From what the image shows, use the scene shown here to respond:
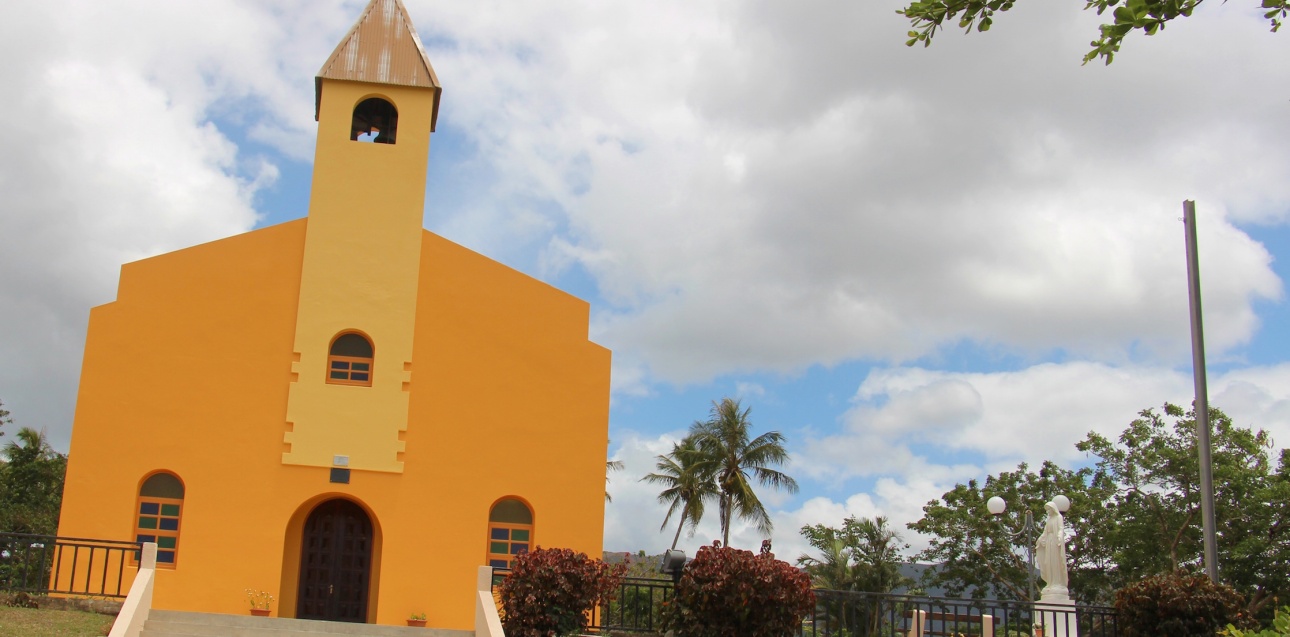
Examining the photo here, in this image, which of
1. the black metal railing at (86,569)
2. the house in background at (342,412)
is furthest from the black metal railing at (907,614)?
the black metal railing at (86,569)

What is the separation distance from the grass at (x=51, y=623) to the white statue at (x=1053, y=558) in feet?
45.7

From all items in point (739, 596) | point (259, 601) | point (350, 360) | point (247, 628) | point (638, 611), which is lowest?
point (247, 628)

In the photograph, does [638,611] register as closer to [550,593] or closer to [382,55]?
[550,593]

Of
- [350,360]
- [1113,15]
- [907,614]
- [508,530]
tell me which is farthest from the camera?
[350,360]

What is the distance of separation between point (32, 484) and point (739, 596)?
32.5 meters

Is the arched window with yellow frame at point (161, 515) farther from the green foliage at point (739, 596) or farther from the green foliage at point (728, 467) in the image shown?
the green foliage at point (728, 467)

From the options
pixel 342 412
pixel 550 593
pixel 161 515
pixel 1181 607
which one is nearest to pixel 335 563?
pixel 342 412

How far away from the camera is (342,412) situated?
18.2 m

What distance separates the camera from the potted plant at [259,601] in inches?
671

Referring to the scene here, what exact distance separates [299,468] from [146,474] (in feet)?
7.68

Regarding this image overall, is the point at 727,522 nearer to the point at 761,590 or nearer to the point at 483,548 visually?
Answer: the point at 483,548

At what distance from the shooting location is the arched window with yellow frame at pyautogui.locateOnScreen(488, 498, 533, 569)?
1819 centimetres

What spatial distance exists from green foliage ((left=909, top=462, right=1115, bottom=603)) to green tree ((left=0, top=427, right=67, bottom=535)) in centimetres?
2903

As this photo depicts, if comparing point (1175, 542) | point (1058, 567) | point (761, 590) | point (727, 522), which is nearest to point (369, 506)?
point (761, 590)
